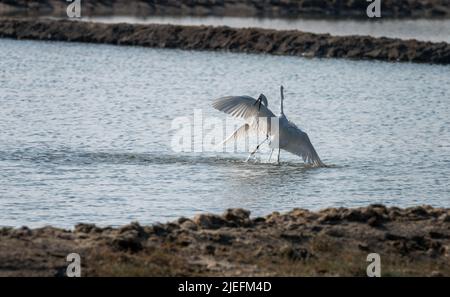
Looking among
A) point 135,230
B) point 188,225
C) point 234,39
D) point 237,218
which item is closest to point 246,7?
point 234,39

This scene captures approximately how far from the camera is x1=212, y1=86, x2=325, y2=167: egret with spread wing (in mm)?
18312

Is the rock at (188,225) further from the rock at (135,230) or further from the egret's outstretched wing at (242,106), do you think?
the egret's outstretched wing at (242,106)

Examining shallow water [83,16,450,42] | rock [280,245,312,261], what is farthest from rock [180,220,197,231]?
shallow water [83,16,450,42]

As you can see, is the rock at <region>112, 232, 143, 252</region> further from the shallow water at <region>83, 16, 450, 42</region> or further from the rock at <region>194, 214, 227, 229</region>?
the shallow water at <region>83, 16, 450, 42</region>

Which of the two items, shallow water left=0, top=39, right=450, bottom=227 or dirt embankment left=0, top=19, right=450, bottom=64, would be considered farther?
dirt embankment left=0, top=19, right=450, bottom=64

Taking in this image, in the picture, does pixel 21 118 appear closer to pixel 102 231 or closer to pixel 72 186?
pixel 72 186

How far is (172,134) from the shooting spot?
21734mm

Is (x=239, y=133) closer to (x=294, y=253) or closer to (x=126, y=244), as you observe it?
(x=294, y=253)

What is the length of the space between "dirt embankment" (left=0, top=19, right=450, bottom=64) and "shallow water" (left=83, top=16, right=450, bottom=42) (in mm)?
3599

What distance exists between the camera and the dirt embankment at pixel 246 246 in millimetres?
10344

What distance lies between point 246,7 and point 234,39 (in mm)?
13883

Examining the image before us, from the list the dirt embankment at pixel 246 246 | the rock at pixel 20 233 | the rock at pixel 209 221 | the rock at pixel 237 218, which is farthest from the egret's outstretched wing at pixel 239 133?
the rock at pixel 20 233
